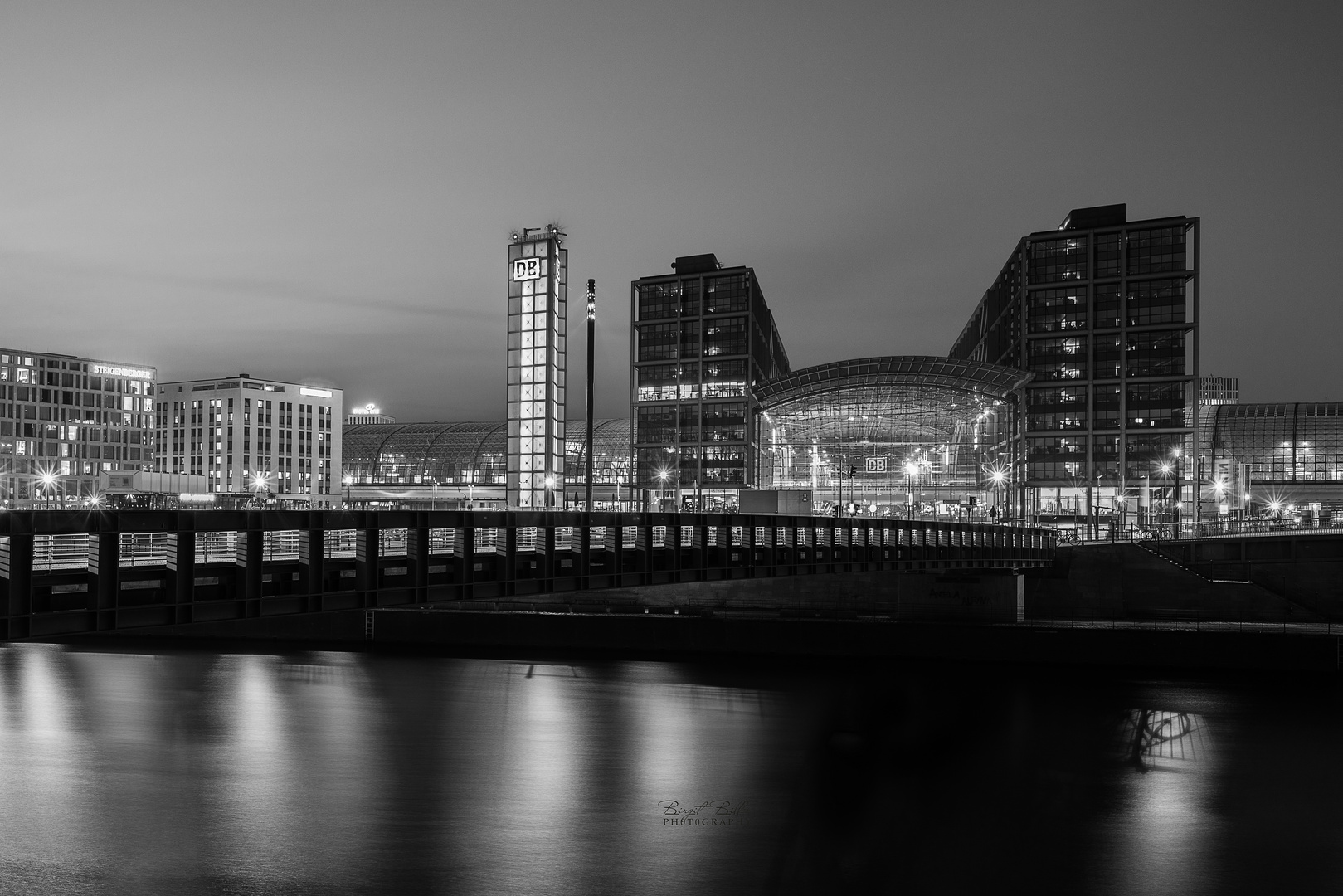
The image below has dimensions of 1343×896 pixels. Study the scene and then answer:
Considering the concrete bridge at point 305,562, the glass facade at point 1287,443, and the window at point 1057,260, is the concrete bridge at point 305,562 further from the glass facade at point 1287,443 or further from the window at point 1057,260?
the glass facade at point 1287,443

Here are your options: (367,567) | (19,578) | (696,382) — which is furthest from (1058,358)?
(19,578)

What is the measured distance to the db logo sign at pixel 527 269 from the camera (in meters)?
106

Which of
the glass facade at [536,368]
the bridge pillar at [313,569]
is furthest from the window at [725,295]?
the bridge pillar at [313,569]

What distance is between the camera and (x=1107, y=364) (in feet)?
461

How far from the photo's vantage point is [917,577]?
71875 mm

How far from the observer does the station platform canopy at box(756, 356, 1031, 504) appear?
12731 centimetres

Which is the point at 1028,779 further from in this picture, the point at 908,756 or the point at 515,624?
the point at 515,624

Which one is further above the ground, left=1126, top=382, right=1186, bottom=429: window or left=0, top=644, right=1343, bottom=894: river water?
left=1126, top=382, right=1186, bottom=429: window

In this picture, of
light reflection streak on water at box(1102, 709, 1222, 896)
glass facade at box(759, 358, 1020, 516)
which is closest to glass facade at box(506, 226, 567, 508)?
glass facade at box(759, 358, 1020, 516)

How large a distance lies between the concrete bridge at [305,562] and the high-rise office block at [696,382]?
114 m

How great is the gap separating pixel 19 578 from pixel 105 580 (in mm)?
1604

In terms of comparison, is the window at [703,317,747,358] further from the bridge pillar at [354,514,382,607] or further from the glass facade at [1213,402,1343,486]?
the bridge pillar at [354,514,382,607]

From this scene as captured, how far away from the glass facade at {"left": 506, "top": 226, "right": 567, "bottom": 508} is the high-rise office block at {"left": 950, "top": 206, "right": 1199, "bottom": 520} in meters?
68.9

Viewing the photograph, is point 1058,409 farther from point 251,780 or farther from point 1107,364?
point 251,780
